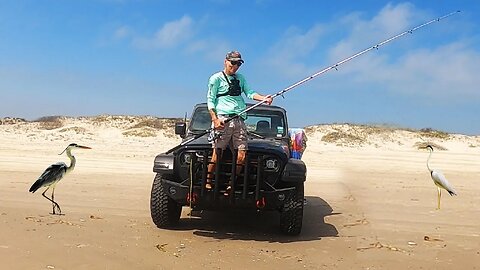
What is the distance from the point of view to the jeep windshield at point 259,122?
8227 millimetres

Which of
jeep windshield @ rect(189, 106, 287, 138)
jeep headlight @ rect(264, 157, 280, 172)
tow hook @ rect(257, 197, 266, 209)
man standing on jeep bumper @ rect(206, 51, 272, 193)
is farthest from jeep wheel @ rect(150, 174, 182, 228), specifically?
jeep windshield @ rect(189, 106, 287, 138)

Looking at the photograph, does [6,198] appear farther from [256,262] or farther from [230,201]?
[256,262]

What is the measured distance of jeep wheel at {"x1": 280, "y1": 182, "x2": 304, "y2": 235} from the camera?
21.0ft

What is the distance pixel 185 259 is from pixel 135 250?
22.8 inches

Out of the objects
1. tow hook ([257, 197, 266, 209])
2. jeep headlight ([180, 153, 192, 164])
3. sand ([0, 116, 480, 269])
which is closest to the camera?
sand ([0, 116, 480, 269])

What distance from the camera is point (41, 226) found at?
21.4 ft

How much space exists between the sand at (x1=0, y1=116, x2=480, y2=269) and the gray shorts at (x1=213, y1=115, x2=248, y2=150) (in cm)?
110

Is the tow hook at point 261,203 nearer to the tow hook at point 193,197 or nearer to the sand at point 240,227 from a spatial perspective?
the sand at point 240,227

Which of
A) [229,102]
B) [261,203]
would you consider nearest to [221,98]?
[229,102]

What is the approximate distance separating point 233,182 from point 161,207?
3.64 feet

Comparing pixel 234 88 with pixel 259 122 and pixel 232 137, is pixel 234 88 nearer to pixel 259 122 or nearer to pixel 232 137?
pixel 232 137

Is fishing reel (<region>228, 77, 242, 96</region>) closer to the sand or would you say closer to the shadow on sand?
the shadow on sand

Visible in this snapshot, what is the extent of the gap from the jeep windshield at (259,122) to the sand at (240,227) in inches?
50.0

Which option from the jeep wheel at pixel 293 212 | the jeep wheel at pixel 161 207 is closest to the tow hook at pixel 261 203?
the jeep wheel at pixel 293 212
